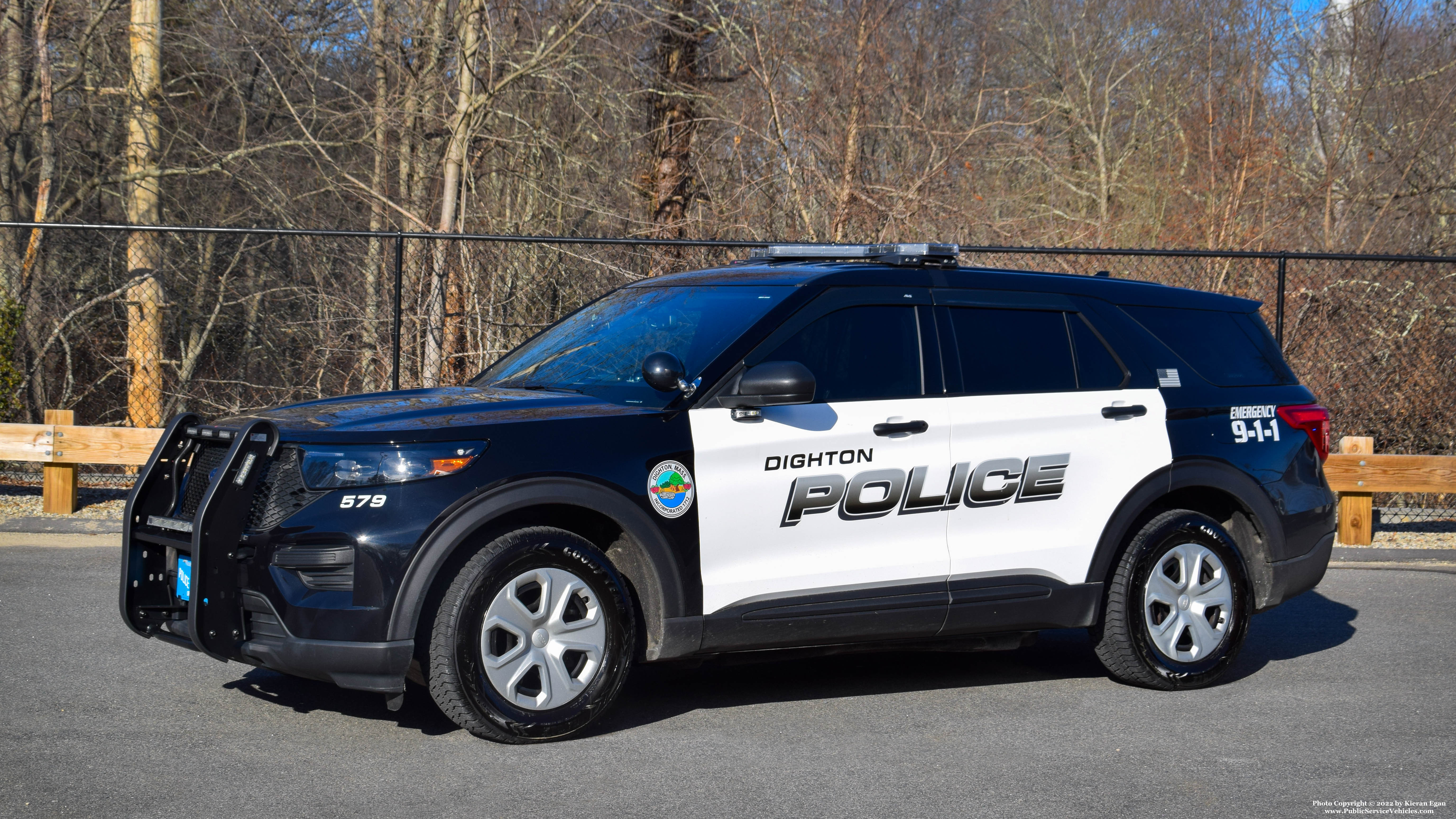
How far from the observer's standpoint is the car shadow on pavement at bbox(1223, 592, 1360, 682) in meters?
6.66

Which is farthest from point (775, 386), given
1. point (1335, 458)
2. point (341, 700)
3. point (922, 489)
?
point (1335, 458)

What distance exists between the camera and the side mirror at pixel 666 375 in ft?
16.3

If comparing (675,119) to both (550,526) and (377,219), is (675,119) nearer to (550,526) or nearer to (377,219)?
(377,219)

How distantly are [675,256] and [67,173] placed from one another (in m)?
9.35

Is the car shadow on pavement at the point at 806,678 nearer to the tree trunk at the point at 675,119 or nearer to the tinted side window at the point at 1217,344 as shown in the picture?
the tinted side window at the point at 1217,344

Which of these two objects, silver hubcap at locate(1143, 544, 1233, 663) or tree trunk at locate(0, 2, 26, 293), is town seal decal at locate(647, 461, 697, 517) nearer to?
silver hubcap at locate(1143, 544, 1233, 663)

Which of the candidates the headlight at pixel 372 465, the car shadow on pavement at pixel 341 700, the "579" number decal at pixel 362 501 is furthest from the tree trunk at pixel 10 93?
the "579" number decal at pixel 362 501

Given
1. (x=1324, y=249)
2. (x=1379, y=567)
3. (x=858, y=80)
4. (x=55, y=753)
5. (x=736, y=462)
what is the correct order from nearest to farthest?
(x=55, y=753) < (x=736, y=462) < (x=1379, y=567) < (x=858, y=80) < (x=1324, y=249)

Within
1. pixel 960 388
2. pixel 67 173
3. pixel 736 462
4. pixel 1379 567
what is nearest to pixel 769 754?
pixel 736 462

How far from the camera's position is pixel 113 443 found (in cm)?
1006

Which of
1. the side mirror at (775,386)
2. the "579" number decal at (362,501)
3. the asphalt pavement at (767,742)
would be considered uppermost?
the side mirror at (775,386)

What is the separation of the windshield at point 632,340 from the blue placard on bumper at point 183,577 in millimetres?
1564

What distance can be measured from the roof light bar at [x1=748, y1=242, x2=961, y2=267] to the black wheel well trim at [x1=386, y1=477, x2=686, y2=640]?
176cm

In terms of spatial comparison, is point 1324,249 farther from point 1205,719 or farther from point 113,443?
point 113,443
